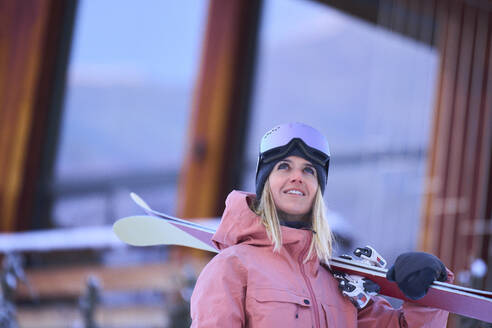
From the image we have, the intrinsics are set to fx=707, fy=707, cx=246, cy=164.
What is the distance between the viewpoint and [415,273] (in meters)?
1.26

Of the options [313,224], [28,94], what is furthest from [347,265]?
[28,94]

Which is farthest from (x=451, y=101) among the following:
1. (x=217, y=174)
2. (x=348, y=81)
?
(x=217, y=174)

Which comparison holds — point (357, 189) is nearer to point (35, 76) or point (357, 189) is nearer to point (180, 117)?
point (180, 117)

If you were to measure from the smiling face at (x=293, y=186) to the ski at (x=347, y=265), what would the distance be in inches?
5.2

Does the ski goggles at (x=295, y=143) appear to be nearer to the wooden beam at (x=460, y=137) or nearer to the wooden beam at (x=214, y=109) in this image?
the wooden beam at (x=460, y=137)

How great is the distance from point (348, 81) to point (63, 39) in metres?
2.10

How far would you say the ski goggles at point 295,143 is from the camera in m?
1.42

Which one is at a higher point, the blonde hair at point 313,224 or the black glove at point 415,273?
the blonde hair at point 313,224

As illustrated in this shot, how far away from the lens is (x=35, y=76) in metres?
4.71

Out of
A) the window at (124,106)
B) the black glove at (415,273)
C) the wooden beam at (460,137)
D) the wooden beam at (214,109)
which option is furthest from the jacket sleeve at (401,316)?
the window at (124,106)

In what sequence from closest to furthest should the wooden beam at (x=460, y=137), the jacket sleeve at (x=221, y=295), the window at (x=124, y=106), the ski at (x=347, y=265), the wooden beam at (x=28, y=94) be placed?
1. the jacket sleeve at (x=221, y=295)
2. the ski at (x=347, y=265)
3. the wooden beam at (x=28, y=94)
4. the wooden beam at (x=460, y=137)
5. the window at (x=124, y=106)

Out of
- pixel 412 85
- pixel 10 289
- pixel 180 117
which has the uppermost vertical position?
pixel 412 85

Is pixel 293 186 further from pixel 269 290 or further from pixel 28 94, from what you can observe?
pixel 28 94

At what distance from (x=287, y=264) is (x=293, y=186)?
16cm
